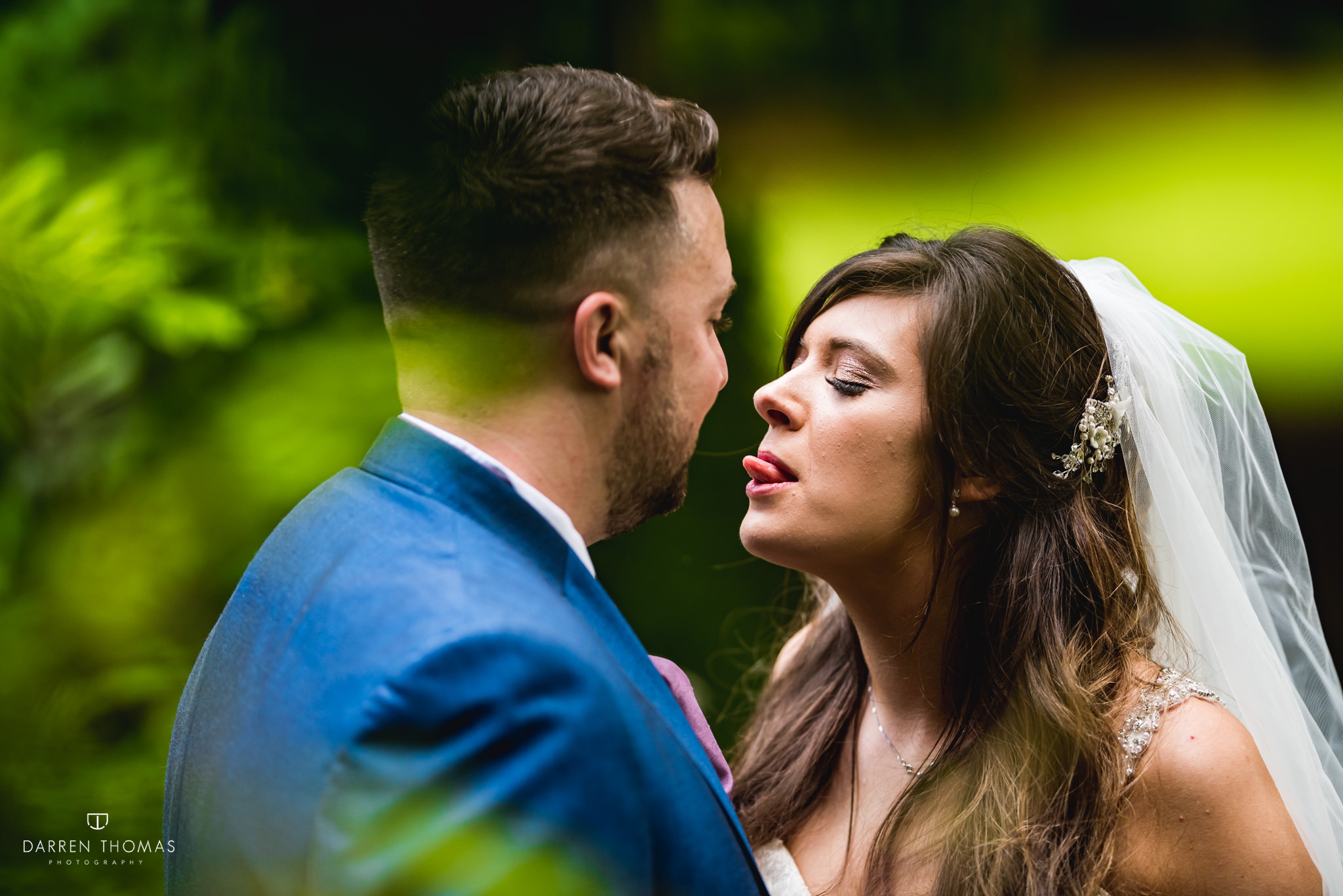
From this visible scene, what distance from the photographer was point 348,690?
76cm

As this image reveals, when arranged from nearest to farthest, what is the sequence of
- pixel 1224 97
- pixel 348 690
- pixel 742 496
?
pixel 348 690
pixel 1224 97
pixel 742 496

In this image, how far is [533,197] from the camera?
3.04 feet

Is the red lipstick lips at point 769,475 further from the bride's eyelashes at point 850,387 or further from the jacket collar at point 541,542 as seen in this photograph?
the jacket collar at point 541,542

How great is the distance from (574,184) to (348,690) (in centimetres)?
52

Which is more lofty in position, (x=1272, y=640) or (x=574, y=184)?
(x=574, y=184)

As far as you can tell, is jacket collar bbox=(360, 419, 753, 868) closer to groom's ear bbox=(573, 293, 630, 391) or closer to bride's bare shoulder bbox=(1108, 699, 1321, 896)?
groom's ear bbox=(573, 293, 630, 391)

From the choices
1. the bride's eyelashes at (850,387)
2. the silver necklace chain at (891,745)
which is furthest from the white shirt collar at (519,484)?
the silver necklace chain at (891,745)

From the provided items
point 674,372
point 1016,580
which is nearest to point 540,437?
point 674,372

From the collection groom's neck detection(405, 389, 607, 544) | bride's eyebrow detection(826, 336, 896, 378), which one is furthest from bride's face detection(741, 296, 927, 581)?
groom's neck detection(405, 389, 607, 544)

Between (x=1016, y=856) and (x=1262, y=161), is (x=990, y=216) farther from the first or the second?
(x=1016, y=856)

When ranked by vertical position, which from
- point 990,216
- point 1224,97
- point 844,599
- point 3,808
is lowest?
point 3,808

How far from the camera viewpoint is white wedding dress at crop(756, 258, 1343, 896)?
1.40 meters

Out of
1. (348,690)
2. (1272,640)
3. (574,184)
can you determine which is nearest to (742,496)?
(1272,640)

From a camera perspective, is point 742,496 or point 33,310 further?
point 742,496
